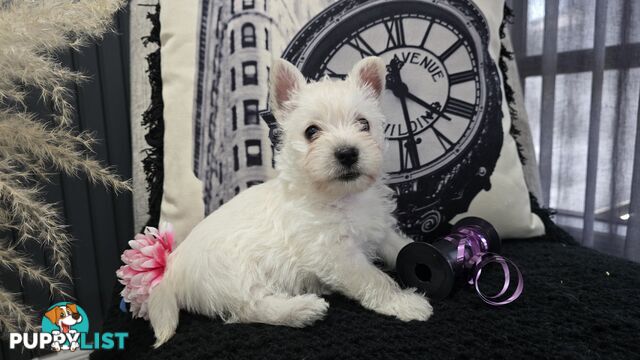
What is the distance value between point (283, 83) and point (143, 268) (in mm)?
474

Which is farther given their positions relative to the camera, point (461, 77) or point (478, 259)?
point (461, 77)

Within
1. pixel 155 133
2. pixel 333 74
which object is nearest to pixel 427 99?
pixel 333 74

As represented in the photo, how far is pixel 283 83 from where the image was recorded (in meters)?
0.89

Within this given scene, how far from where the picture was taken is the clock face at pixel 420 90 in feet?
3.36

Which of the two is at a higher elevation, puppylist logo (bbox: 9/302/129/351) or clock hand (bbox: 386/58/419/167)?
clock hand (bbox: 386/58/419/167)

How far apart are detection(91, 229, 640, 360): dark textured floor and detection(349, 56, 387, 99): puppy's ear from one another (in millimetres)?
445

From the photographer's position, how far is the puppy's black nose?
0.78 meters

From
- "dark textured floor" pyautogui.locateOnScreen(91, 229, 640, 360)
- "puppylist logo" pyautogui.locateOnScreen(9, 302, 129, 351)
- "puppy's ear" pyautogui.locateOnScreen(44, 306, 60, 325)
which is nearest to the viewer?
"dark textured floor" pyautogui.locateOnScreen(91, 229, 640, 360)

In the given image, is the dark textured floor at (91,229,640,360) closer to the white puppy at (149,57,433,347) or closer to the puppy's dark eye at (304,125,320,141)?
the white puppy at (149,57,433,347)

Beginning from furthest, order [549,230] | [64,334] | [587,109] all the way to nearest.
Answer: [587,109] < [549,230] < [64,334]

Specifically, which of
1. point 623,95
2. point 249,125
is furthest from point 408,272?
point 623,95

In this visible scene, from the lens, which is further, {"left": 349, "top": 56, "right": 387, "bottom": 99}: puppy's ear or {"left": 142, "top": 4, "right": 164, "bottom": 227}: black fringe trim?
{"left": 142, "top": 4, "right": 164, "bottom": 227}: black fringe trim

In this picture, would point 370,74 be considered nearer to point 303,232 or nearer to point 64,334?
point 303,232

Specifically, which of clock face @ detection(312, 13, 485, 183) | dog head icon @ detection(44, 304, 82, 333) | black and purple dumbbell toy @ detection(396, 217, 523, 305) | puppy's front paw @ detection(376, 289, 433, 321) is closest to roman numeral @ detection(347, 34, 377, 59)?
clock face @ detection(312, 13, 485, 183)
